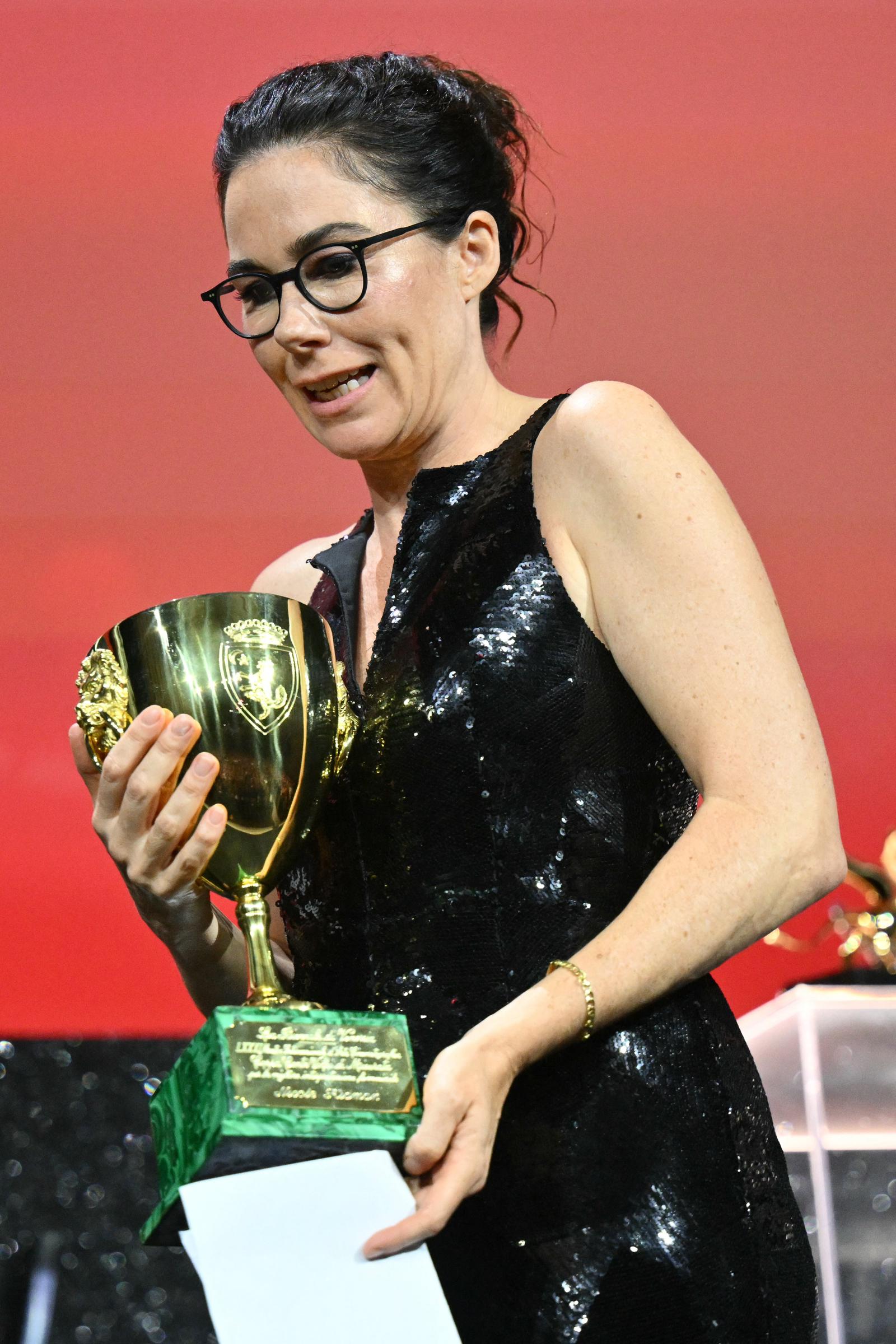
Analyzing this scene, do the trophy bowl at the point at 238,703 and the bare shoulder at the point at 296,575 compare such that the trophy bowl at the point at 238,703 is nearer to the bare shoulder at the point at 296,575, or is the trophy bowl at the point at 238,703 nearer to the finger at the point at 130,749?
the finger at the point at 130,749

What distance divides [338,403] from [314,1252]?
1.78 ft

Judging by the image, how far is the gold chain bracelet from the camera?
78 centimetres

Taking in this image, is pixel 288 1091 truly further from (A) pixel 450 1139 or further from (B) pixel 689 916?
(B) pixel 689 916

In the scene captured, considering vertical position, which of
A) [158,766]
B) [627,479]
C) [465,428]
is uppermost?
[465,428]

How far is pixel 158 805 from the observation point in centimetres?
86

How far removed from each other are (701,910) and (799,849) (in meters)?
0.06

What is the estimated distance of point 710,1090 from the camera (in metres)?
0.85

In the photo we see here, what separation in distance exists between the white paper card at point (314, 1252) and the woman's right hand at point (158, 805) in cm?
21

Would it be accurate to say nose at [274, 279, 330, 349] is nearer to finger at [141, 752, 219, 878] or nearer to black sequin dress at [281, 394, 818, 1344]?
black sequin dress at [281, 394, 818, 1344]

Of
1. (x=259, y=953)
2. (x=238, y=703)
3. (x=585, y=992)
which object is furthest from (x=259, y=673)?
(x=585, y=992)

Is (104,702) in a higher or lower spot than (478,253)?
lower

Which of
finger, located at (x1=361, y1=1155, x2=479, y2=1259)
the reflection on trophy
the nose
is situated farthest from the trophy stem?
the nose

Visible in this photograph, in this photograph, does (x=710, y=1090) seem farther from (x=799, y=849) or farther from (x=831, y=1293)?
(x=831, y=1293)

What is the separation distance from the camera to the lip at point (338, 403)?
1.01 meters
